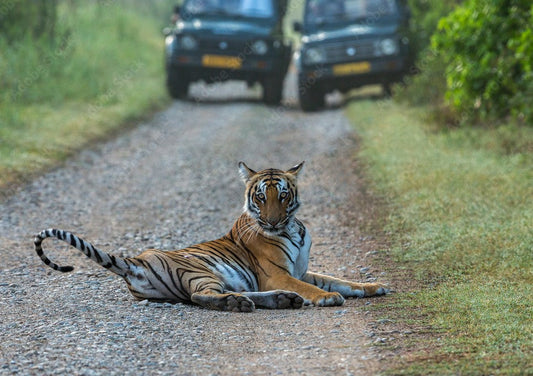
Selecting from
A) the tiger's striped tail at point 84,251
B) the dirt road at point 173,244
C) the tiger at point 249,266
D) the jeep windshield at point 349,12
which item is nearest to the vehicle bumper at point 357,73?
the dirt road at point 173,244

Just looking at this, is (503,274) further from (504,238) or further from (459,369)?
(459,369)

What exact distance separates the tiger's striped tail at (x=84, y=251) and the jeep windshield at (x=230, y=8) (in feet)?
47.7

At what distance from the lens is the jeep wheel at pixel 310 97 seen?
1925 cm

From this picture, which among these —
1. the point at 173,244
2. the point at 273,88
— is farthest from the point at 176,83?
the point at 173,244

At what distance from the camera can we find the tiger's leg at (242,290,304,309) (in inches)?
248

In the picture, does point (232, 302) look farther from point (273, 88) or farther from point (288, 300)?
point (273, 88)

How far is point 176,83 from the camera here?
68.2 feet

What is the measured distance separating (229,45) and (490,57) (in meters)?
7.65

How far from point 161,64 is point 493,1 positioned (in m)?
14.3

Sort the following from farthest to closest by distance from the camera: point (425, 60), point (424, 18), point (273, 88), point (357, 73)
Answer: point (273, 88), point (424, 18), point (357, 73), point (425, 60)

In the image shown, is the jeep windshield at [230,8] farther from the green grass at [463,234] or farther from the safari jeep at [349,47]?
the green grass at [463,234]

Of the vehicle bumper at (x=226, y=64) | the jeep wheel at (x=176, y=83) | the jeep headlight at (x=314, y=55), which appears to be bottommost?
the jeep wheel at (x=176, y=83)

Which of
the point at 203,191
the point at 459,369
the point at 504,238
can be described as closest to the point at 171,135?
the point at 203,191

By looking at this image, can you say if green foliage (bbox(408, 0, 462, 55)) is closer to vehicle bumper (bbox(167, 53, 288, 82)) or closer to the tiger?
vehicle bumper (bbox(167, 53, 288, 82))
